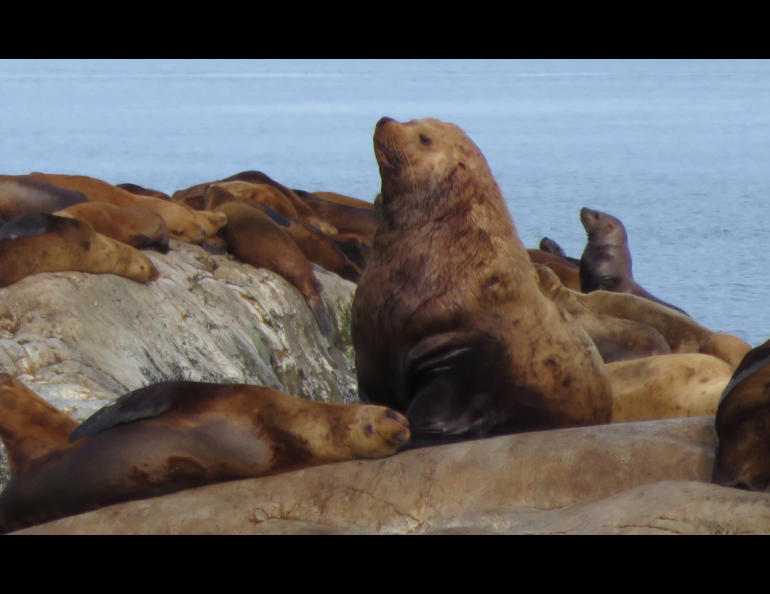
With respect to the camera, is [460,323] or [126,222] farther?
[126,222]

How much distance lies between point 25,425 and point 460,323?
5.52ft

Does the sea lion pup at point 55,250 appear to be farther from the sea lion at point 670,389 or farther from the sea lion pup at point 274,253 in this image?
the sea lion at point 670,389

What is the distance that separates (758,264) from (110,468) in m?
11.5

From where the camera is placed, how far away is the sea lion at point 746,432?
131 inches

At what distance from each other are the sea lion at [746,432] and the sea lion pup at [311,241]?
5.47 meters

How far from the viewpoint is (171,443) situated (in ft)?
12.1

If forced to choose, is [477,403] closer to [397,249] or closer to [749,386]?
[397,249]

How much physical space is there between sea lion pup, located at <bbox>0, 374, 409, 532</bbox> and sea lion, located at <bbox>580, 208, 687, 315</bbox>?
20.1ft

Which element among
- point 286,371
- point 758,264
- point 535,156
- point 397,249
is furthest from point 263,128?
point 397,249

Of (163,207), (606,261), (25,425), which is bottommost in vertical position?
(25,425)

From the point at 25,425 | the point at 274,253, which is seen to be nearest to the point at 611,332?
the point at 274,253

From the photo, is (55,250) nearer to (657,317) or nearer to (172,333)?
(172,333)

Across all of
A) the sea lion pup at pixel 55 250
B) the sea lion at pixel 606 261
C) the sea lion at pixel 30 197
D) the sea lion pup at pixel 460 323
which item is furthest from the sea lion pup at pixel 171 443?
the sea lion at pixel 606 261

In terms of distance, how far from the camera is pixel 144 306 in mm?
6348
